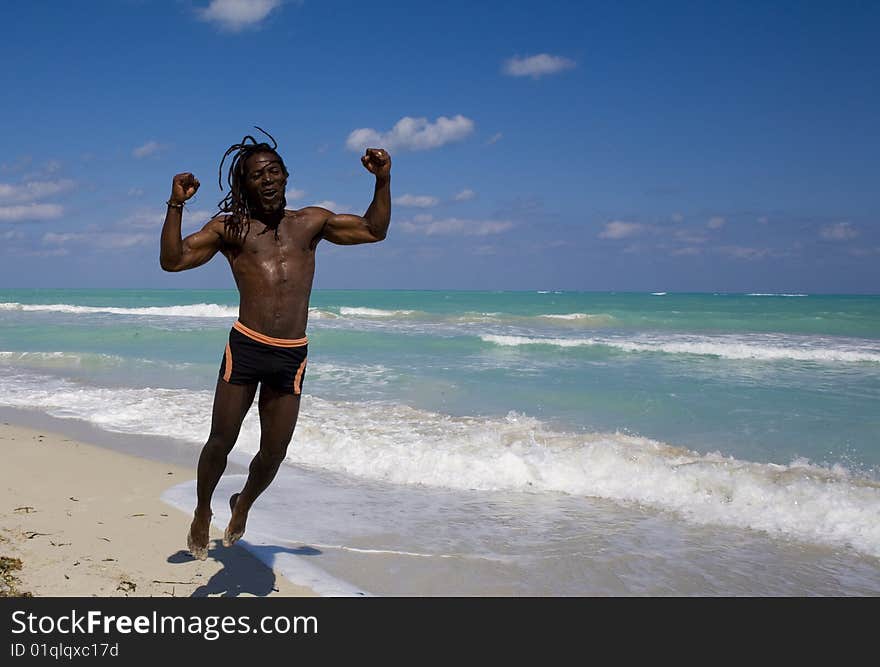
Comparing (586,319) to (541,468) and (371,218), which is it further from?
(371,218)

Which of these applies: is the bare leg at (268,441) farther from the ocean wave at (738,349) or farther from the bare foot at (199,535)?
the ocean wave at (738,349)

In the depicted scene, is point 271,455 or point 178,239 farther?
point 271,455

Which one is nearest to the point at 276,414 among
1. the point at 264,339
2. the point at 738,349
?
the point at 264,339

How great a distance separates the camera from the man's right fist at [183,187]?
11.1 feet

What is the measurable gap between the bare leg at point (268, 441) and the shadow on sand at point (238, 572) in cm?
33

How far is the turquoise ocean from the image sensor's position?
15.5ft

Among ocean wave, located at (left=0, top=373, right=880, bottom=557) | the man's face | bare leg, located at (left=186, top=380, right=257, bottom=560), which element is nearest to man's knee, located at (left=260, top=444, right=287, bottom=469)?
bare leg, located at (left=186, top=380, right=257, bottom=560)

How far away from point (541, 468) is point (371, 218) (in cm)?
416

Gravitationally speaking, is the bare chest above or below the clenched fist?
below

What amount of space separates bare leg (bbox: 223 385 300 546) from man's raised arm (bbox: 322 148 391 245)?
3.03ft

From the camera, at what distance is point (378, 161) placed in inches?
148

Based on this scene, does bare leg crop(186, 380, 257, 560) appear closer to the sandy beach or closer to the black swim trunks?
the black swim trunks

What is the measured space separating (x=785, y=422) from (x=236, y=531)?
29.0ft
